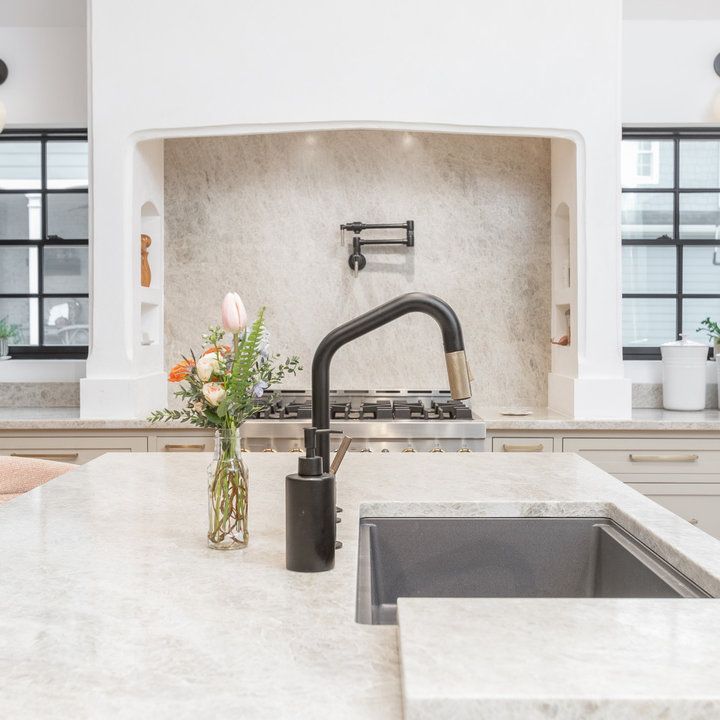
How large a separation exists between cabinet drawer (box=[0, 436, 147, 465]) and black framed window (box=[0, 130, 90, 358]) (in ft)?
2.85

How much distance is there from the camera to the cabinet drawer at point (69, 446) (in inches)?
140

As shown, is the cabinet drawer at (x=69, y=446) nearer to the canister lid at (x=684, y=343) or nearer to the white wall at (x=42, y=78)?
the white wall at (x=42, y=78)

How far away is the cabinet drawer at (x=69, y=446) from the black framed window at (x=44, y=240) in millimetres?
869

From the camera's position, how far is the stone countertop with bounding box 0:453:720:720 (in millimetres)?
780

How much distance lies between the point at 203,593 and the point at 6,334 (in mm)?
3604

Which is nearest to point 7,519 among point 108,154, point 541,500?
point 541,500

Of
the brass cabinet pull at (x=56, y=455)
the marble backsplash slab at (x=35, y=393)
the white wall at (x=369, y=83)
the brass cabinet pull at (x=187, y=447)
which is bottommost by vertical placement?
the brass cabinet pull at (x=56, y=455)

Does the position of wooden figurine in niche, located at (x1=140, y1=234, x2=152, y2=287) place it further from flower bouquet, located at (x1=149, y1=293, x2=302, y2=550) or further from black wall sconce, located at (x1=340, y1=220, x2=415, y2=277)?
flower bouquet, located at (x1=149, y1=293, x2=302, y2=550)

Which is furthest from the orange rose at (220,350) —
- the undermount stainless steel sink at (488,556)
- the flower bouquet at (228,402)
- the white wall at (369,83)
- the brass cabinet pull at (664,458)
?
the brass cabinet pull at (664,458)

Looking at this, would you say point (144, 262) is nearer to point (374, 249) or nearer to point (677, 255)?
point (374, 249)

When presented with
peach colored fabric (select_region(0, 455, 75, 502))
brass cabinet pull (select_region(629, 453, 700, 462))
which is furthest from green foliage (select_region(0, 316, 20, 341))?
brass cabinet pull (select_region(629, 453, 700, 462))

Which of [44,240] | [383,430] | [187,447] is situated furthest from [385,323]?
[44,240]

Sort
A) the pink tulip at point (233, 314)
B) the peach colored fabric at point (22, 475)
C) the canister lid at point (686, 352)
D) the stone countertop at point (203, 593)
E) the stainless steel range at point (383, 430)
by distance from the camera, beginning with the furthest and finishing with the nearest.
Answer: the canister lid at point (686, 352) → the stainless steel range at point (383, 430) → the peach colored fabric at point (22, 475) → the pink tulip at point (233, 314) → the stone countertop at point (203, 593)

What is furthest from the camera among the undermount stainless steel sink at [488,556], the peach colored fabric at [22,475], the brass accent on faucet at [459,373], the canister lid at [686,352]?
the canister lid at [686,352]
